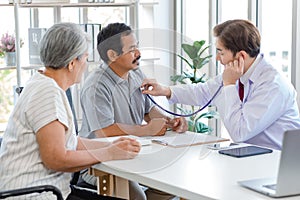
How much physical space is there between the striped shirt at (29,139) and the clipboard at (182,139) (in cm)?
56

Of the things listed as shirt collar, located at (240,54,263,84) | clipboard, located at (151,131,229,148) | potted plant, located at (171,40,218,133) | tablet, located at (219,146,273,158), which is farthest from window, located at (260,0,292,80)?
tablet, located at (219,146,273,158)

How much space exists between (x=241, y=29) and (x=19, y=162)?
50.7 inches

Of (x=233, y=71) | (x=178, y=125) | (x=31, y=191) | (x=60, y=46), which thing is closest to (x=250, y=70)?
(x=233, y=71)

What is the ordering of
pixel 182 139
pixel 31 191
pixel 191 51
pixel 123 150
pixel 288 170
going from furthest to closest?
pixel 191 51, pixel 182 139, pixel 123 150, pixel 31 191, pixel 288 170

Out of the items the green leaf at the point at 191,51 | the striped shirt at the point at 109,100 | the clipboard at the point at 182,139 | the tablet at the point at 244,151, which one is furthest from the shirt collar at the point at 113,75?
the green leaf at the point at 191,51

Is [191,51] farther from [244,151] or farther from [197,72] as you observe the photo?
[244,151]

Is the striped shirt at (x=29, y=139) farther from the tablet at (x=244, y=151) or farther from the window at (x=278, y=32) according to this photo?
the window at (x=278, y=32)

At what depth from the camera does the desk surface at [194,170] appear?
189 centimetres

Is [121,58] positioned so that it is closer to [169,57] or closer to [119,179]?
[119,179]

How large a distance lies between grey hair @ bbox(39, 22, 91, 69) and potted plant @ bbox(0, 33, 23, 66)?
2.02 meters

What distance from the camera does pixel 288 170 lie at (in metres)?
1.76

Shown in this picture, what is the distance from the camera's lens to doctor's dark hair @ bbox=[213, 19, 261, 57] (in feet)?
9.23

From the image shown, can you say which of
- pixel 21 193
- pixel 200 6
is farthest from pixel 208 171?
pixel 200 6

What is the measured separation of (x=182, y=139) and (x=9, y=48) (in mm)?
2082
